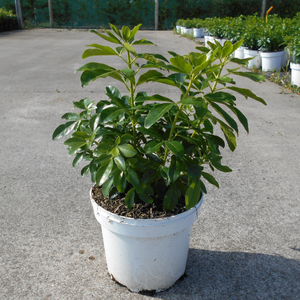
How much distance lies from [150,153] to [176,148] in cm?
24

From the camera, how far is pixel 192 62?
138 cm

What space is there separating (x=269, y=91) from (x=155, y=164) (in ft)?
16.9

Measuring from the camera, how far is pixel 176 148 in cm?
138

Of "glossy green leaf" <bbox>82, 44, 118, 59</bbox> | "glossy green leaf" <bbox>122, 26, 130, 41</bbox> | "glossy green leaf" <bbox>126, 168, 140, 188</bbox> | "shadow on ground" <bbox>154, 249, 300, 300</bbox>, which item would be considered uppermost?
"glossy green leaf" <bbox>122, 26, 130, 41</bbox>

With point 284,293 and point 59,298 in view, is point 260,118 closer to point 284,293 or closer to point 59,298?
point 284,293

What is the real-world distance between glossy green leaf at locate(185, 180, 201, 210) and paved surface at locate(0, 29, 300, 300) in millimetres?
623

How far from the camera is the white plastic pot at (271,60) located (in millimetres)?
7438

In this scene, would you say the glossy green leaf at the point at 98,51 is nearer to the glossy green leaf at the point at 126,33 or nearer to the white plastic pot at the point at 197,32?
the glossy green leaf at the point at 126,33

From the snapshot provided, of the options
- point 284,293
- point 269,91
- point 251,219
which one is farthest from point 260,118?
point 284,293

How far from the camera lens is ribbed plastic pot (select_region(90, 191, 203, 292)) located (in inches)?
61.3

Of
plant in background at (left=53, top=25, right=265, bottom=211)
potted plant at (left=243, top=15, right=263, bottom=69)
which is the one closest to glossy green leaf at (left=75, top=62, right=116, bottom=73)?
plant in background at (left=53, top=25, right=265, bottom=211)

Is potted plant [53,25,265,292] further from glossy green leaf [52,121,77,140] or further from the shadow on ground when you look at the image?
the shadow on ground

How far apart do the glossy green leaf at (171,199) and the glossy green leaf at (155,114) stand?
17.8 inches

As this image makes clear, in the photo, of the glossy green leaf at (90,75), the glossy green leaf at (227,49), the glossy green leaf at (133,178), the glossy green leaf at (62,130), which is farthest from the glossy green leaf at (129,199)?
the glossy green leaf at (227,49)
